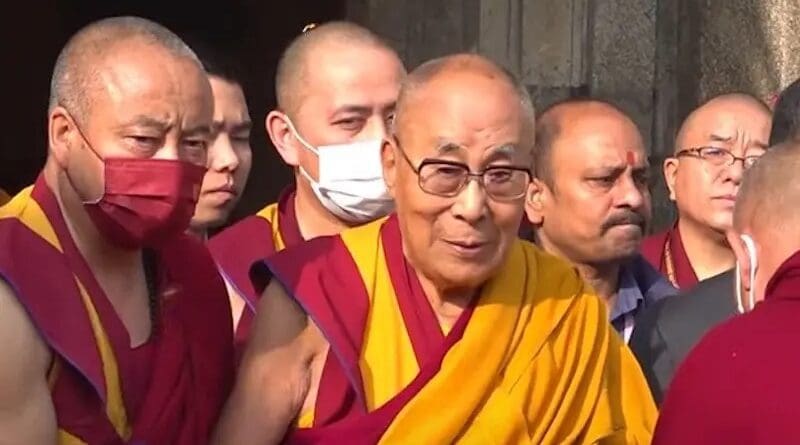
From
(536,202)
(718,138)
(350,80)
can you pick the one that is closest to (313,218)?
(350,80)

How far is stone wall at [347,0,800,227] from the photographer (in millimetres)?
6645

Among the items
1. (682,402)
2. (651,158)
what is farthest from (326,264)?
(651,158)

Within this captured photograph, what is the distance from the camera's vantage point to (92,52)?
357 centimetres

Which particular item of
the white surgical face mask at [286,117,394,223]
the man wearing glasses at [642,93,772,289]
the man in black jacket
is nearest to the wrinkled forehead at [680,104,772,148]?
the man wearing glasses at [642,93,772,289]

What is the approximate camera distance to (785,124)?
4.39 meters

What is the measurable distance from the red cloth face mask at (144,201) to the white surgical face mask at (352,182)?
94cm

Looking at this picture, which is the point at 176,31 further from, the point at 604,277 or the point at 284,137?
the point at 604,277

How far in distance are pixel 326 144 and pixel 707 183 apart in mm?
1425

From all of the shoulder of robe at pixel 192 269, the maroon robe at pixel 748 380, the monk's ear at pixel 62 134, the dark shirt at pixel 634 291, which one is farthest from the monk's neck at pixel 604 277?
the monk's ear at pixel 62 134

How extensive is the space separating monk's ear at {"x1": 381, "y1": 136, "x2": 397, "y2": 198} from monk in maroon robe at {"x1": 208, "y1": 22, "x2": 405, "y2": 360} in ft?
2.04

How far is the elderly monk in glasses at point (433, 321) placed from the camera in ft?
12.0

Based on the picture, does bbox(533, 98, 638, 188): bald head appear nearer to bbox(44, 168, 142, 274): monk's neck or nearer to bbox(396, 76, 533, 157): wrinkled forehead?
bbox(396, 76, 533, 157): wrinkled forehead

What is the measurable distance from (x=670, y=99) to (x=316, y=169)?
2.52 metres

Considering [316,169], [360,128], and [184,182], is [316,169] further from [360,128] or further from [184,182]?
[184,182]
